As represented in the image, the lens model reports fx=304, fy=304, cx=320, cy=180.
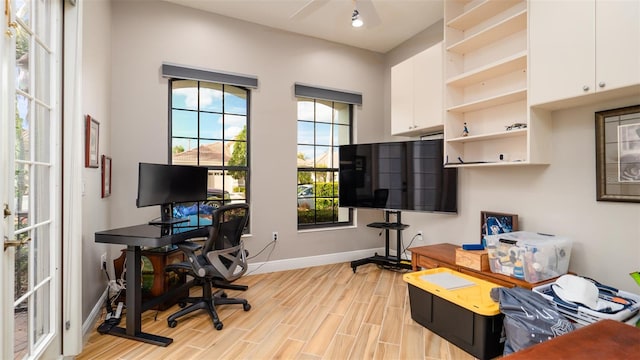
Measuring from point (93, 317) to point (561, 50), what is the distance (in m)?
4.15

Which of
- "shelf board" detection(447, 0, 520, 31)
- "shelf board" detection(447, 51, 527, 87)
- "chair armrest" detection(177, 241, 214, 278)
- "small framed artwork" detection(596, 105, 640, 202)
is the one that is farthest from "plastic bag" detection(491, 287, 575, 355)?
"shelf board" detection(447, 0, 520, 31)

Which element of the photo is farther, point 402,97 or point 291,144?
point 291,144

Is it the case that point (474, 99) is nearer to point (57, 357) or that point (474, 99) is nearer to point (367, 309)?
point (367, 309)

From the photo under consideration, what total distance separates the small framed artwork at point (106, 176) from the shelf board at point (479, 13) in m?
3.68

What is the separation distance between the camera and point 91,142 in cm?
242

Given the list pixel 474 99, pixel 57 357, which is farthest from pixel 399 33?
pixel 57 357

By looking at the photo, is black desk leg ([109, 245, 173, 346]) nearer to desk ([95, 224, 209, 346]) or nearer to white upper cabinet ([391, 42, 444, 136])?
desk ([95, 224, 209, 346])

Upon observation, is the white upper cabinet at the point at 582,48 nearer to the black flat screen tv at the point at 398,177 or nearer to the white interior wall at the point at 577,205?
the white interior wall at the point at 577,205

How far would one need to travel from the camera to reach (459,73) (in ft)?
10.7

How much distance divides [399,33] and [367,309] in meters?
3.53

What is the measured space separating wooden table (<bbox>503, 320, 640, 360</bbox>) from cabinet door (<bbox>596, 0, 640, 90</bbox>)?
1453 millimetres

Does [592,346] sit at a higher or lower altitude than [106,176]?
lower

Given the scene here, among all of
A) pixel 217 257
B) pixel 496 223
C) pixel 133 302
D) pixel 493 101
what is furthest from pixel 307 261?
pixel 493 101

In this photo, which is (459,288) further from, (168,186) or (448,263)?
(168,186)
